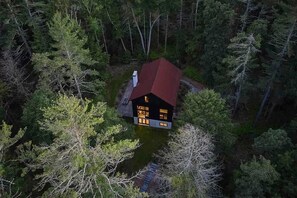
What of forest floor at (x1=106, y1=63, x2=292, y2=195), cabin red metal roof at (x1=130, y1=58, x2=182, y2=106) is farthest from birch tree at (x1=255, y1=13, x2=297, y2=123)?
cabin red metal roof at (x1=130, y1=58, x2=182, y2=106)

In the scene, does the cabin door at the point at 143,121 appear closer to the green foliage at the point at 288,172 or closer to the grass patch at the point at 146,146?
the grass patch at the point at 146,146

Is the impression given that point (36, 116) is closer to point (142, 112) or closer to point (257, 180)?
point (142, 112)

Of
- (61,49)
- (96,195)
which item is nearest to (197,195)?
(96,195)

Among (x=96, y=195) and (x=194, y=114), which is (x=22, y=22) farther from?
(x=96, y=195)

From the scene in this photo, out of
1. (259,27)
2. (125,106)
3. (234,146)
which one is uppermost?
(259,27)

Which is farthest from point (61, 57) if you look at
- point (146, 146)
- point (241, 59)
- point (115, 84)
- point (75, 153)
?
point (241, 59)

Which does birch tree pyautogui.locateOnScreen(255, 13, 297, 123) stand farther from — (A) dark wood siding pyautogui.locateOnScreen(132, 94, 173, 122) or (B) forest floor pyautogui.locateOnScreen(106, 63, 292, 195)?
(A) dark wood siding pyautogui.locateOnScreen(132, 94, 173, 122)
